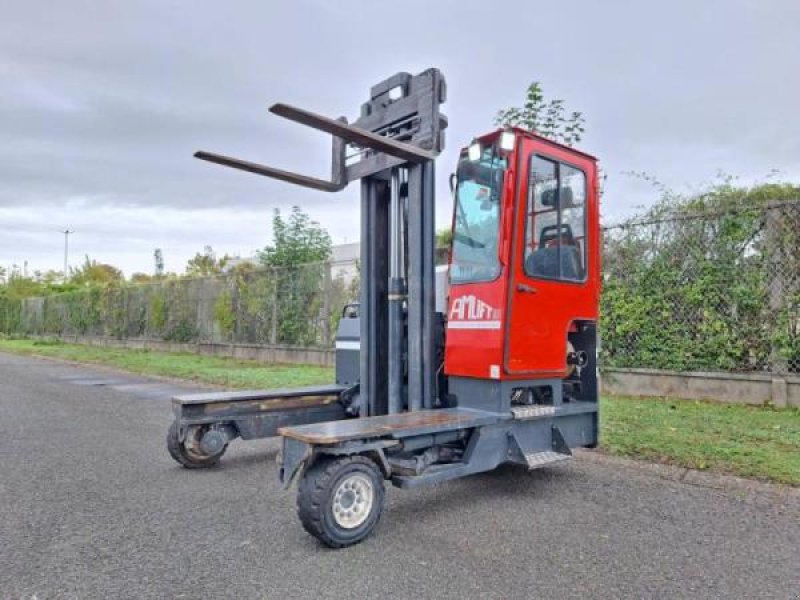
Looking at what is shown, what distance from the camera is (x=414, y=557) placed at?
3223 millimetres

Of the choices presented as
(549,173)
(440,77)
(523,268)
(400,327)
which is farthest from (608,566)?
(440,77)

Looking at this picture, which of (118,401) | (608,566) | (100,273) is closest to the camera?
(608,566)

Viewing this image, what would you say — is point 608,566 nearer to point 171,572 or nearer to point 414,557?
point 414,557

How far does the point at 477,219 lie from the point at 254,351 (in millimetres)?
11572

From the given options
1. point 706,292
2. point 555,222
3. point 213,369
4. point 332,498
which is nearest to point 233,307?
point 213,369

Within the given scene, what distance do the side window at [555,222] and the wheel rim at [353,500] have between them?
1862 mm

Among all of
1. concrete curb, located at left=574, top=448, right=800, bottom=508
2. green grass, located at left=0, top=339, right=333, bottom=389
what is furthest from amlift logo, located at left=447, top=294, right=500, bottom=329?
green grass, located at left=0, top=339, right=333, bottom=389

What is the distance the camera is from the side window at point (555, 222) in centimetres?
440

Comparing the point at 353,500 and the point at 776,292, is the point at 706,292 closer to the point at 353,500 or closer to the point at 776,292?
the point at 776,292

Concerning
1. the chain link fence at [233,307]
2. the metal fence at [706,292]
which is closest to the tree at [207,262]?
the chain link fence at [233,307]

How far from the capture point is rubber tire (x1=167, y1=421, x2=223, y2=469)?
4975mm

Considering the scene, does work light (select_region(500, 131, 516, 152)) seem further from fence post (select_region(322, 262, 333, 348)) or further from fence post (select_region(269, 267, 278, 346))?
fence post (select_region(269, 267, 278, 346))

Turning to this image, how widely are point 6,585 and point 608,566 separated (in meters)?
2.91

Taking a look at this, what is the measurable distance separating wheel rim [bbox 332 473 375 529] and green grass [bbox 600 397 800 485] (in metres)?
2.87
